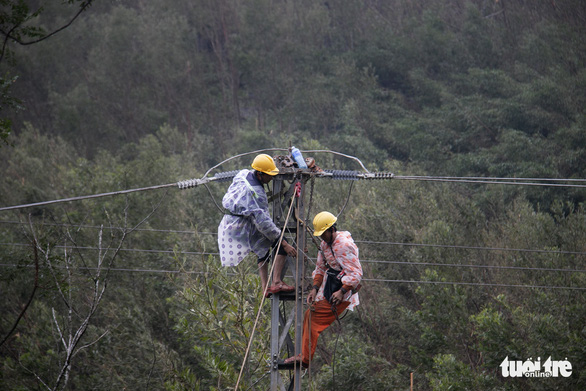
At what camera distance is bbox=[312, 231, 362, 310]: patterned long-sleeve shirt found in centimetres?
730

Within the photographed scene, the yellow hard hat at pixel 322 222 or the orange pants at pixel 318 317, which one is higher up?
the yellow hard hat at pixel 322 222

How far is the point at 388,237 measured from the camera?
20781mm

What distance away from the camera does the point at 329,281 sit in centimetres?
757

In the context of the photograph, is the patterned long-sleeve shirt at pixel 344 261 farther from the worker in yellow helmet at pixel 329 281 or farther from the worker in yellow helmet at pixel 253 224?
the worker in yellow helmet at pixel 253 224

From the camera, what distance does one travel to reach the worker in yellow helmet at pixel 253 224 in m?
7.26

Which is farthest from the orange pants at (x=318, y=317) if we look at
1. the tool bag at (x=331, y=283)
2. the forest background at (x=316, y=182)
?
the forest background at (x=316, y=182)

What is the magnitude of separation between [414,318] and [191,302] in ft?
25.5

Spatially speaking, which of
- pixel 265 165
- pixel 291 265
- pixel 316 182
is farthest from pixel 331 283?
pixel 316 182

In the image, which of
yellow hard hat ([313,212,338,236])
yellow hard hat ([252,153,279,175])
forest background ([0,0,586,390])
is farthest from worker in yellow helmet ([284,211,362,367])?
yellow hard hat ([252,153,279,175])

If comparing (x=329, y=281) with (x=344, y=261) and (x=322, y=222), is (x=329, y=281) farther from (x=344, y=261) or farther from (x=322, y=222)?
(x=322, y=222)

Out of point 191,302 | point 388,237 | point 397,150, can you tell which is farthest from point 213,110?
point 191,302

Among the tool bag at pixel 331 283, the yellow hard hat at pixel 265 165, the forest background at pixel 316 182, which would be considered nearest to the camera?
the yellow hard hat at pixel 265 165

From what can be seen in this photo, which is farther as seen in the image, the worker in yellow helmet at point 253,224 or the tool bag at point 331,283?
the tool bag at point 331,283

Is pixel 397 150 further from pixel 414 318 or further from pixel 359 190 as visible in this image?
pixel 414 318
